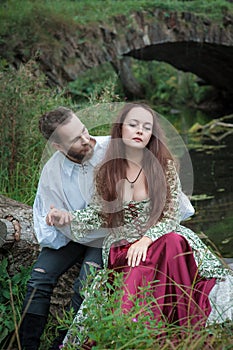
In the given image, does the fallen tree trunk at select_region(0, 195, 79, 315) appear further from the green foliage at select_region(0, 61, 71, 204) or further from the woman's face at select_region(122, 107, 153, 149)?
the green foliage at select_region(0, 61, 71, 204)

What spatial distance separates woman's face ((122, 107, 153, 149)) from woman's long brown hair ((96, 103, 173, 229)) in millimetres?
31

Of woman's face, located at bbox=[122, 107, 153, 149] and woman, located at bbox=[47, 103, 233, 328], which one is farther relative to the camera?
woman's face, located at bbox=[122, 107, 153, 149]

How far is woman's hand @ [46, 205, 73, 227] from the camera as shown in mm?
3234

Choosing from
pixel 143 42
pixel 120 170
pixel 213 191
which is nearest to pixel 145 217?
pixel 120 170

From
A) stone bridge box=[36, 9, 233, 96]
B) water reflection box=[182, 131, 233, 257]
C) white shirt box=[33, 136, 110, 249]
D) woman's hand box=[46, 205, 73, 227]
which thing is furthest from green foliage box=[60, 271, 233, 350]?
stone bridge box=[36, 9, 233, 96]

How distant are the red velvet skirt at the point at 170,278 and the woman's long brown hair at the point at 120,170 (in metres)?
0.25

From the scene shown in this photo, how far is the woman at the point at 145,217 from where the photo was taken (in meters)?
2.98

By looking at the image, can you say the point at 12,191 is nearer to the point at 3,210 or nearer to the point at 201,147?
the point at 3,210

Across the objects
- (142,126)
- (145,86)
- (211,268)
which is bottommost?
(145,86)

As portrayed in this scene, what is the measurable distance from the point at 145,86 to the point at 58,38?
13627 millimetres

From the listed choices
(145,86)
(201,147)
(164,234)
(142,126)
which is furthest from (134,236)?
(145,86)

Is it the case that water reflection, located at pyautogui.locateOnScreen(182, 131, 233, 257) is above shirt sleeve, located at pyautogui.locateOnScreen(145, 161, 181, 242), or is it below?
below

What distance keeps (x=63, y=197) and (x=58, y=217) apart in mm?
239

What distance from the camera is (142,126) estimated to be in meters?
3.28
